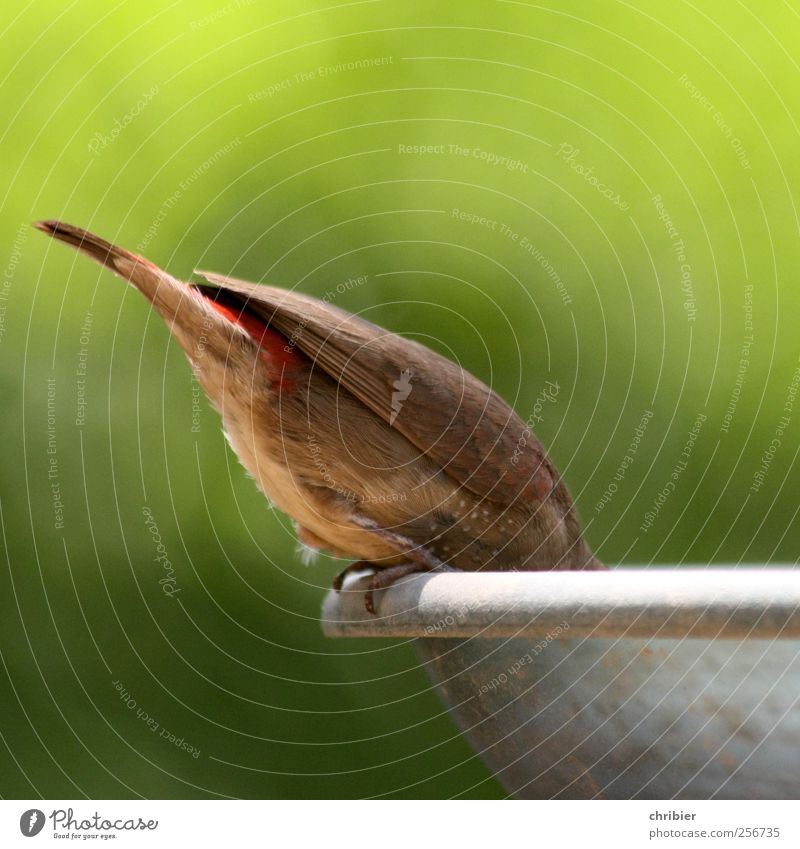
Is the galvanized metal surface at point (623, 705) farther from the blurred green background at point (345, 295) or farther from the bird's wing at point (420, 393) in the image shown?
the blurred green background at point (345, 295)

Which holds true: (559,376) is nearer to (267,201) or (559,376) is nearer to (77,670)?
(267,201)

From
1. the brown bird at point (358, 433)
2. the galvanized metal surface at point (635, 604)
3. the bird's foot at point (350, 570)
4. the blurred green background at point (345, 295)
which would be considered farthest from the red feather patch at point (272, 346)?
the galvanized metal surface at point (635, 604)

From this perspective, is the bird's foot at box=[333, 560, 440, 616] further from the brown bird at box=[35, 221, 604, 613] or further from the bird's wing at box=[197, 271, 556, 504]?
the bird's wing at box=[197, 271, 556, 504]

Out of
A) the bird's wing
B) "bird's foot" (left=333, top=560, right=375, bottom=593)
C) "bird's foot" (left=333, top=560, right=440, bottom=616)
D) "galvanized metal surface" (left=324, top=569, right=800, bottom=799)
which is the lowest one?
"galvanized metal surface" (left=324, top=569, right=800, bottom=799)
